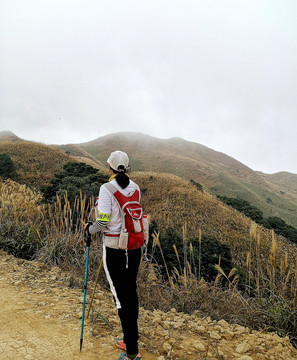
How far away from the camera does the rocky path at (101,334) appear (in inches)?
92.5

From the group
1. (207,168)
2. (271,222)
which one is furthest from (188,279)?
(207,168)

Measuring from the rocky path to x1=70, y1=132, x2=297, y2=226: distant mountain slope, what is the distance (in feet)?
→ 156

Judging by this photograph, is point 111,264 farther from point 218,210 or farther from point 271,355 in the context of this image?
point 218,210

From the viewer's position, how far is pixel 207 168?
70.1m

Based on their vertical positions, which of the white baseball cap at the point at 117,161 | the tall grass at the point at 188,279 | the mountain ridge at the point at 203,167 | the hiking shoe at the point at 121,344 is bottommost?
the hiking shoe at the point at 121,344

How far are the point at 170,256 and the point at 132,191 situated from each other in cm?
527

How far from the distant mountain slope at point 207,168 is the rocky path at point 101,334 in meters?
47.5

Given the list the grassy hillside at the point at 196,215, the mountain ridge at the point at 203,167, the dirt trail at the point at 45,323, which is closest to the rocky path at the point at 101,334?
the dirt trail at the point at 45,323

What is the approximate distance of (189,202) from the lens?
22891mm

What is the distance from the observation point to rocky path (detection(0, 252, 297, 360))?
2350 mm

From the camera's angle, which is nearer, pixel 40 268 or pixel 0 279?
pixel 0 279

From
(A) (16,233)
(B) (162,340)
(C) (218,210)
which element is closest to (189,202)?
(C) (218,210)

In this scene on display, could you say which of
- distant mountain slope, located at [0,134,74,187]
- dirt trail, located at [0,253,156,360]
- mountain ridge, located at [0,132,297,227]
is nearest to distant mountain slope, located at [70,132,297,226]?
mountain ridge, located at [0,132,297,227]

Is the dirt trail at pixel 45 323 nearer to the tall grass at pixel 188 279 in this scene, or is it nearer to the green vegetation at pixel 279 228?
the tall grass at pixel 188 279
